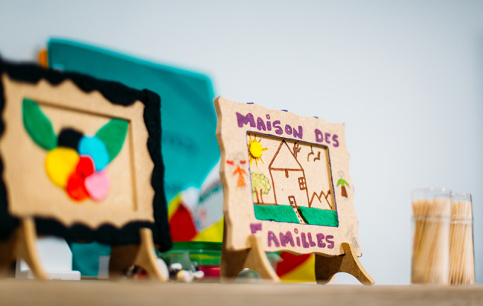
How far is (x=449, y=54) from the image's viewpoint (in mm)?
1735

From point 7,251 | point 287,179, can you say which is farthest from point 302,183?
point 7,251

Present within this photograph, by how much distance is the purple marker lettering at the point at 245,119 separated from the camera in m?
0.89

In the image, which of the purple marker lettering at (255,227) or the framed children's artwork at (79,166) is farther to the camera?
the purple marker lettering at (255,227)

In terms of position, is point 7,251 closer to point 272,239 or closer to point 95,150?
point 95,150

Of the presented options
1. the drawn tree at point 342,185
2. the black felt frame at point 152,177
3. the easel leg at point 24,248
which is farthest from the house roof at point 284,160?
the easel leg at point 24,248

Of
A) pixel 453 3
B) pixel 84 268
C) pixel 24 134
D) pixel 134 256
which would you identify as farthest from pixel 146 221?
pixel 453 3

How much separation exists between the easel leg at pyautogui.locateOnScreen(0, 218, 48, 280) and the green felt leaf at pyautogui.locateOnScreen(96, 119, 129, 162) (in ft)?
0.55

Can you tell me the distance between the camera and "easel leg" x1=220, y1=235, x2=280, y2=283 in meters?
0.78

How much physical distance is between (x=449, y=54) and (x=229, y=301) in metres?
1.49

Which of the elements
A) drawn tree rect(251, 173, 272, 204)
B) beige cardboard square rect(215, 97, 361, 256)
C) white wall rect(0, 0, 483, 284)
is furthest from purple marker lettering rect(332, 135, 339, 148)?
white wall rect(0, 0, 483, 284)

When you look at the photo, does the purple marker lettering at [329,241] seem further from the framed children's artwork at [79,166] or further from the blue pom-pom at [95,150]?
the blue pom-pom at [95,150]

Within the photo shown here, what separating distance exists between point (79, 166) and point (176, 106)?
0.55 meters

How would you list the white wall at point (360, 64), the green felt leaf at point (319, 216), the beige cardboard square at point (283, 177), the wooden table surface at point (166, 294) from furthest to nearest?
the white wall at point (360, 64) → the green felt leaf at point (319, 216) → the beige cardboard square at point (283, 177) → the wooden table surface at point (166, 294)

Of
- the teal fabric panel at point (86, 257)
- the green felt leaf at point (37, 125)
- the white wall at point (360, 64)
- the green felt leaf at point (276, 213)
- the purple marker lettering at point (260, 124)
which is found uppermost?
the white wall at point (360, 64)
